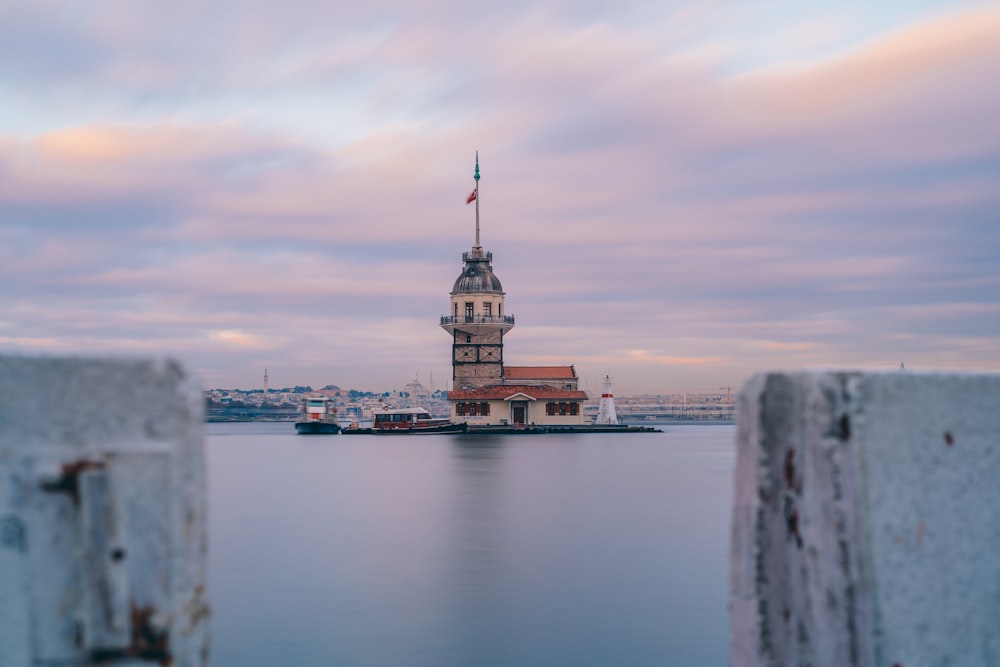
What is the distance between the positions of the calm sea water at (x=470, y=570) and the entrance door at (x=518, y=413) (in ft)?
78.2

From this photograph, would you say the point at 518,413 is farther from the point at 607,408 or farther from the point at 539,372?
the point at 607,408

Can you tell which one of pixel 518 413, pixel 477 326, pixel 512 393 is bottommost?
pixel 518 413

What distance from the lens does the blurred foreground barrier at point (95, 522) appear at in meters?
1.32

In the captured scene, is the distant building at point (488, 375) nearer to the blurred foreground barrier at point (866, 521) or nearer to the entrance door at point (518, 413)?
the entrance door at point (518, 413)

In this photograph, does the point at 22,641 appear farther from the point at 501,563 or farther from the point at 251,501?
the point at 251,501

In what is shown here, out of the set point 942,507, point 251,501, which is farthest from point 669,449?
point 942,507

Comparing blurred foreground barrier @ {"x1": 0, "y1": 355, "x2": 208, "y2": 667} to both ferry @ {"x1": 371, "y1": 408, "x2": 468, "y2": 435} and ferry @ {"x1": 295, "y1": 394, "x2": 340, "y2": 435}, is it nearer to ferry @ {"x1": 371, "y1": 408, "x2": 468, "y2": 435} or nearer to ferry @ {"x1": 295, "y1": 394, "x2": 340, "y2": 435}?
ferry @ {"x1": 371, "y1": 408, "x2": 468, "y2": 435}

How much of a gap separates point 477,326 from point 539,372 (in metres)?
5.43

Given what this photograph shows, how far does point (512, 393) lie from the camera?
55.4 metres

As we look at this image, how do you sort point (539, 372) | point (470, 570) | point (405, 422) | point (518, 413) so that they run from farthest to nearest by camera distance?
point (405, 422)
point (539, 372)
point (518, 413)
point (470, 570)

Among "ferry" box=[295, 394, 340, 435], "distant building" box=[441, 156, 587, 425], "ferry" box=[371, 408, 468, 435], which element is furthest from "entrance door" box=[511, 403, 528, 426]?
"ferry" box=[295, 394, 340, 435]

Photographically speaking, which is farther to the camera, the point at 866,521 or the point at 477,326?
the point at 477,326

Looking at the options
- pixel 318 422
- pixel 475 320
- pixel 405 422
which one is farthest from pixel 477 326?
pixel 318 422

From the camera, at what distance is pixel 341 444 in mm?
55250
